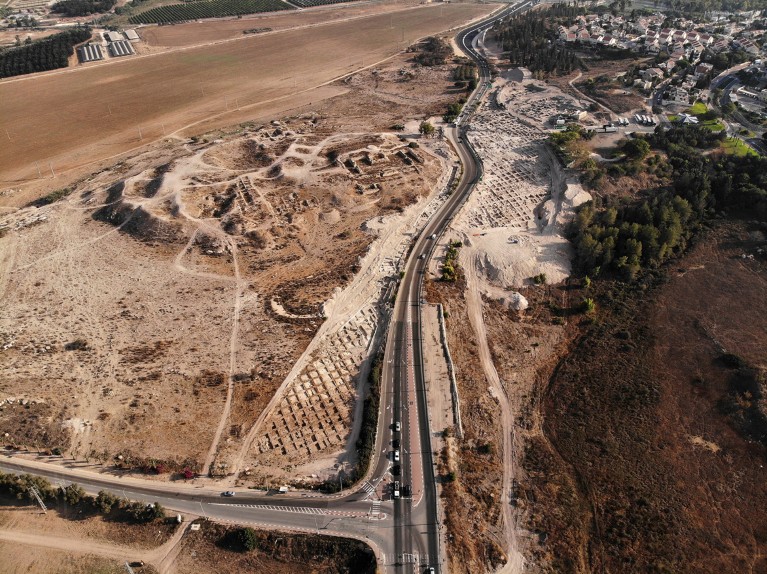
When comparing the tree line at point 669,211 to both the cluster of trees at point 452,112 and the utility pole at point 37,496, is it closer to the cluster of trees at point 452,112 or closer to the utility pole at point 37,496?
the cluster of trees at point 452,112

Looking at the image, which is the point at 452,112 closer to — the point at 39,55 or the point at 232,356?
the point at 232,356

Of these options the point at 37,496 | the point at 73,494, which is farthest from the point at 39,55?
the point at 73,494

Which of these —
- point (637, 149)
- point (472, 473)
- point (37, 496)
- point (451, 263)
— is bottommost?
point (472, 473)

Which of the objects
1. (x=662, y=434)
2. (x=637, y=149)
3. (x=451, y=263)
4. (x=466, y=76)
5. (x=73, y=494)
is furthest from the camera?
(x=466, y=76)

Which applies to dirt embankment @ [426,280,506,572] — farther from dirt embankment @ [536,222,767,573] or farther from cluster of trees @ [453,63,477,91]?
cluster of trees @ [453,63,477,91]

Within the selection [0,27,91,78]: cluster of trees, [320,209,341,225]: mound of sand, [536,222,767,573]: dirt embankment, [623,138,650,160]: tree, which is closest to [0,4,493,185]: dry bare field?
[0,27,91,78]: cluster of trees

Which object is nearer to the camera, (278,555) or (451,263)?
(278,555)

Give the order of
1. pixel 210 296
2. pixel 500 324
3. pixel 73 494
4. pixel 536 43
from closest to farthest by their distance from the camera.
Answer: pixel 73 494, pixel 500 324, pixel 210 296, pixel 536 43
